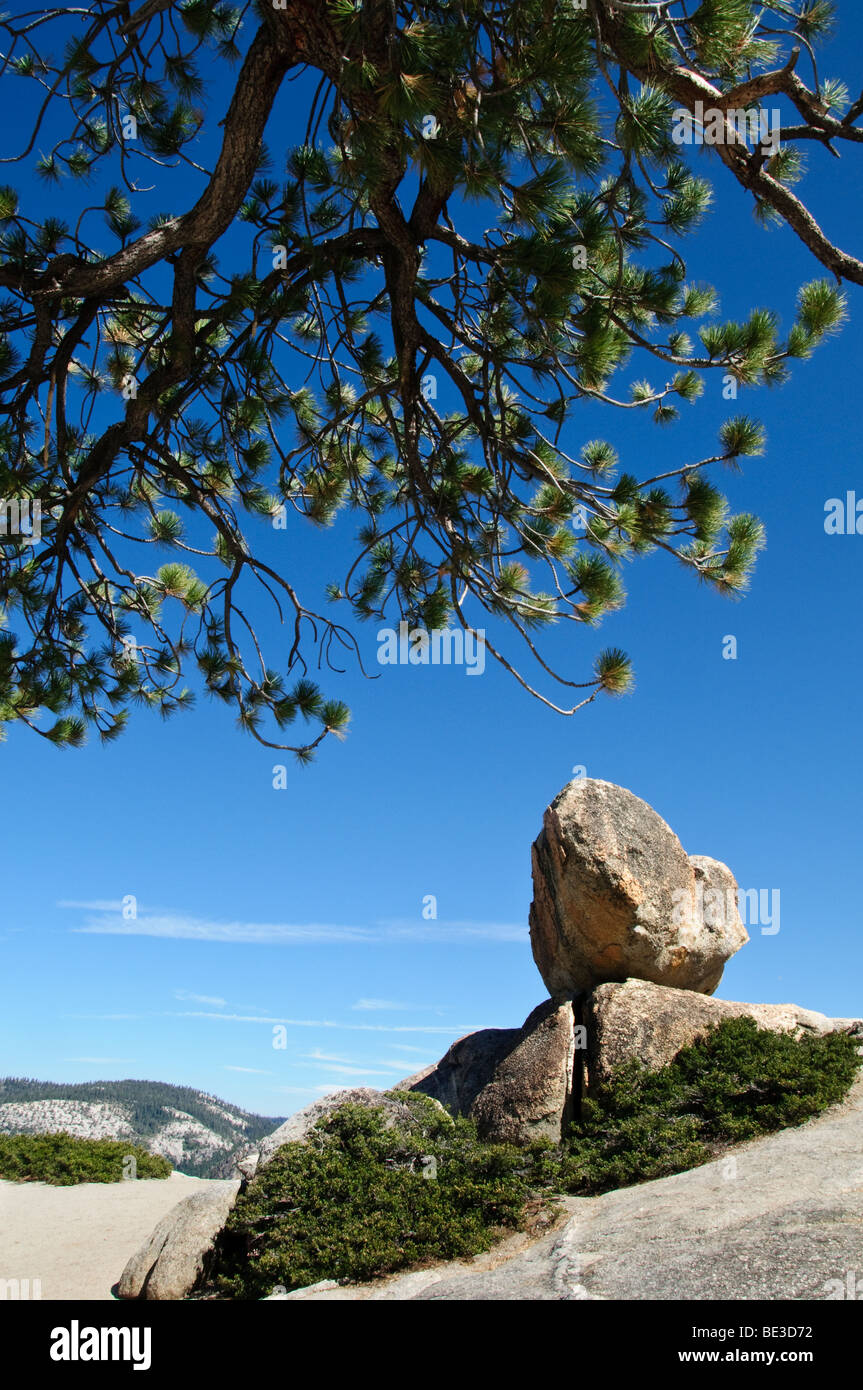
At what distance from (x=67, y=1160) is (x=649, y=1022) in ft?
26.1

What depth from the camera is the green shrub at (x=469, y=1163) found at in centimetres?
634

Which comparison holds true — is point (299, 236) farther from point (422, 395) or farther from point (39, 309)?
point (39, 309)

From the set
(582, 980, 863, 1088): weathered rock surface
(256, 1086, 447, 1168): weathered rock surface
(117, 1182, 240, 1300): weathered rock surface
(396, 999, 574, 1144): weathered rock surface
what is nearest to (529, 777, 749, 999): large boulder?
(582, 980, 863, 1088): weathered rock surface

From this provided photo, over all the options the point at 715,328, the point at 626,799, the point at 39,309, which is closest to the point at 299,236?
the point at 39,309

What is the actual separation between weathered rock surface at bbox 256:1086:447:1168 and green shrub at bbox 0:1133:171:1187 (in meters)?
4.70

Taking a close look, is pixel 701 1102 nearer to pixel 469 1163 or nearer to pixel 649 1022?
pixel 649 1022

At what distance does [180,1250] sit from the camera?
7055mm

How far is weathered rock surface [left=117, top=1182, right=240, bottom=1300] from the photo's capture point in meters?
6.85

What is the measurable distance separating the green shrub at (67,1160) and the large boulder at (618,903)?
257 inches

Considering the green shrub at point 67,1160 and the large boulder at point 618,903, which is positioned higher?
the large boulder at point 618,903

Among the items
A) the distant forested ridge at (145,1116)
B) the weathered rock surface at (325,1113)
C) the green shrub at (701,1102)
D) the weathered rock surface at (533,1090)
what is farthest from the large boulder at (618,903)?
Answer: the distant forested ridge at (145,1116)

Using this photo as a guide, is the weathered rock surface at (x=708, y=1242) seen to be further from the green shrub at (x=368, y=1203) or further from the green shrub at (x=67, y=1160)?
the green shrub at (x=67, y=1160)
